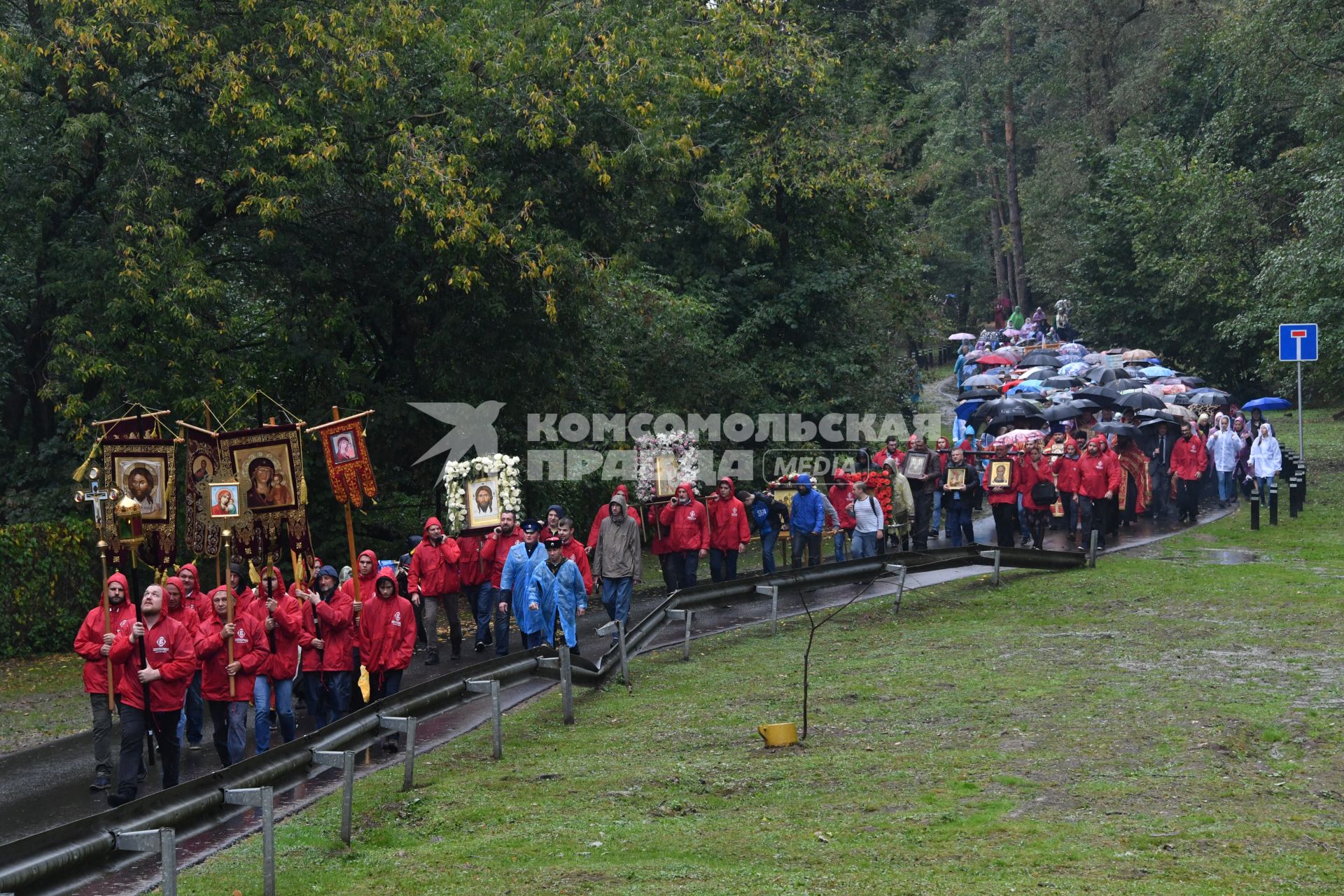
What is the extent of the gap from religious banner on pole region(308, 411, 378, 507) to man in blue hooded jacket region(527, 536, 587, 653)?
2.34 m

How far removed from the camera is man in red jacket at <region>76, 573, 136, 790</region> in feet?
39.5

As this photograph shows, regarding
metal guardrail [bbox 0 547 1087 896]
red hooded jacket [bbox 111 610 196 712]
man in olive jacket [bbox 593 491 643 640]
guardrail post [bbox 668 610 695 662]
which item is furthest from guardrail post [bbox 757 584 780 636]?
red hooded jacket [bbox 111 610 196 712]

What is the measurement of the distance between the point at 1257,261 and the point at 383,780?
32.8 meters

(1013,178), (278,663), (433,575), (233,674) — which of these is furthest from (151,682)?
(1013,178)

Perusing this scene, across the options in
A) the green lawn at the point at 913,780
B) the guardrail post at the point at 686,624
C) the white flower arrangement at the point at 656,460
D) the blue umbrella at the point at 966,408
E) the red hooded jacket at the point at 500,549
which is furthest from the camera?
Result: the blue umbrella at the point at 966,408

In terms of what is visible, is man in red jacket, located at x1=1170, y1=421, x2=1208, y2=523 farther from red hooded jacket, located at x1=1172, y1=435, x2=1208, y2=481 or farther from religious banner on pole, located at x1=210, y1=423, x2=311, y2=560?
religious banner on pole, located at x1=210, y1=423, x2=311, y2=560

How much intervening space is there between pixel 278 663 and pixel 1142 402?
21.2 meters

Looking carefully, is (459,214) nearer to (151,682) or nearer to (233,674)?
(233,674)

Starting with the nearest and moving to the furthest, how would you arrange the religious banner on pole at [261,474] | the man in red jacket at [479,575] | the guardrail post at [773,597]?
the religious banner on pole at [261,474]
the man in red jacket at [479,575]
the guardrail post at [773,597]

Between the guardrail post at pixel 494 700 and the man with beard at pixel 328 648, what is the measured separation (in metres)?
1.32

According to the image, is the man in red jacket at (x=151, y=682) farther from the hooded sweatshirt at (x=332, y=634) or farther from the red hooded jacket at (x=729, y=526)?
the red hooded jacket at (x=729, y=526)

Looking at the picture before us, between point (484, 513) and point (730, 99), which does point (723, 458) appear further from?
point (484, 513)

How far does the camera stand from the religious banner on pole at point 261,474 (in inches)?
580

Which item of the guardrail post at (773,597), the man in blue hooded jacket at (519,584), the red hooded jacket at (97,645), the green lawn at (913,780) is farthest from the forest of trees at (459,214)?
the green lawn at (913,780)
